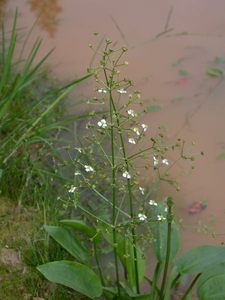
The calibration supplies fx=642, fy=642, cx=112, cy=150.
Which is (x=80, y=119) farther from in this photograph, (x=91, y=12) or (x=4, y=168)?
(x=91, y=12)

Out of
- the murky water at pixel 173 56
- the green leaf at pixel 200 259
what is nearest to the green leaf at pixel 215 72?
the murky water at pixel 173 56

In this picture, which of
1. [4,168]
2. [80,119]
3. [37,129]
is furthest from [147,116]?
[4,168]

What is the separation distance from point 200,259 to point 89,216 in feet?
2.43

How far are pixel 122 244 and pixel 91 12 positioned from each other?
8.39ft

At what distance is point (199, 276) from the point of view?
245 cm

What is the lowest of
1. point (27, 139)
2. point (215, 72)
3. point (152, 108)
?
point (27, 139)

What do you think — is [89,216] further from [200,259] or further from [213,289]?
[213,289]

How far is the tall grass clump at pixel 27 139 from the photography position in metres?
3.07

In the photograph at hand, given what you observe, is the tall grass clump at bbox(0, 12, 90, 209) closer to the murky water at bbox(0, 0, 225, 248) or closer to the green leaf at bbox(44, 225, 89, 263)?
the green leaf at bbox(44, 225, 89, 263)

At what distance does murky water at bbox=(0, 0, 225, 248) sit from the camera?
3.23m

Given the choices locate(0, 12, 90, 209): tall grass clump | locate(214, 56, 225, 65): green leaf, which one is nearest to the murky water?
locate(214, 56, 225, 65): green leaf

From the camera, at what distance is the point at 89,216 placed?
3021 mm

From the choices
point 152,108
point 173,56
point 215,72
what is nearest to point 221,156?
point 152,108

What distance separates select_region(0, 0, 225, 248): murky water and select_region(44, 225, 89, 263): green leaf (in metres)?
0.58
